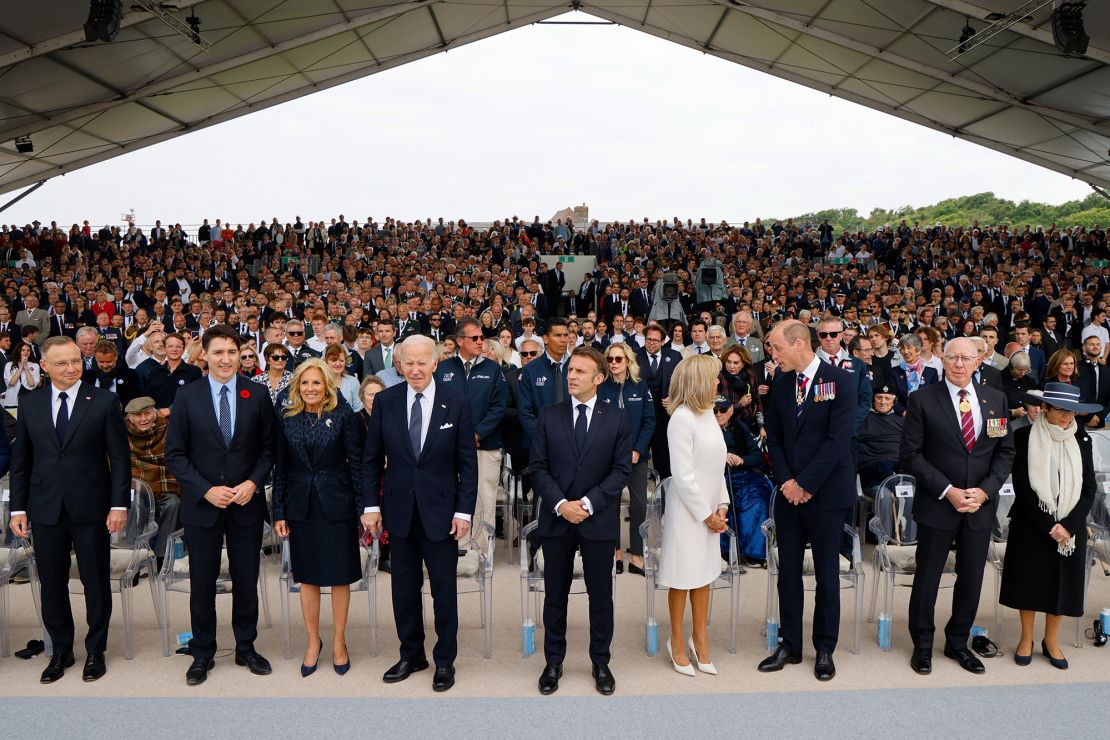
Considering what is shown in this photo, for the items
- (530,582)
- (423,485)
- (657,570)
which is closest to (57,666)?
(423,485)

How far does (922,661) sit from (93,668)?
12.2ft

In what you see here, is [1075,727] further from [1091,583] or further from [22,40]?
[22,40]

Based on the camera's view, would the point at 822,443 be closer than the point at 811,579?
Yes

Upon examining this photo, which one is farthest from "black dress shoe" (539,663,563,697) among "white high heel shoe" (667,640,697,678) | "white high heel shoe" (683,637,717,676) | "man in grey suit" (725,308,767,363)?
"man in grey suit" (725,308,767,363)

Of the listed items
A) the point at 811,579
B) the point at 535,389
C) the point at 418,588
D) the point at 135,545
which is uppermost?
the point at 535,389

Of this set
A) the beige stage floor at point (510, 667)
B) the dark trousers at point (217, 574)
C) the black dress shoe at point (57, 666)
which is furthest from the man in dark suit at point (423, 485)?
the black dress shoe at point (57, 666)

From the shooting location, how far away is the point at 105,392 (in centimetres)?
350

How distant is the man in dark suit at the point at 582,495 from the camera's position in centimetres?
333

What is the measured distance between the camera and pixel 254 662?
11.4 ft

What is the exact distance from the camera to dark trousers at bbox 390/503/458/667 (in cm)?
338

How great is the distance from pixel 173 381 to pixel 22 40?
751 centimetres

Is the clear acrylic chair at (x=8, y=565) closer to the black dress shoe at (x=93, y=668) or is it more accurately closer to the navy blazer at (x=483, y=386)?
the black dress shoe at (x=93, y=668)

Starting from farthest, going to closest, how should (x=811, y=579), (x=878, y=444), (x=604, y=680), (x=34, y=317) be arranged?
(x=34, y=317) < (x=878, y=444) < (x=811, y=579) < (x=604, y=680)

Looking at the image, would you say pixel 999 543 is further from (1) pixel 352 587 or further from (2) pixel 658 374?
(1) pixel 352 587
